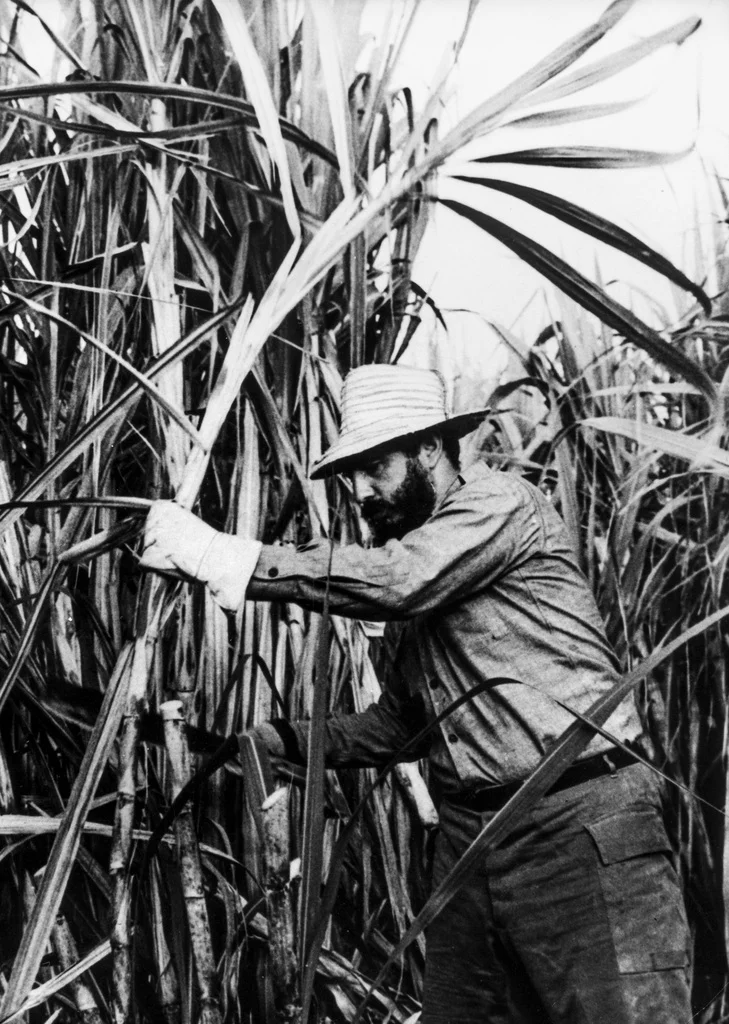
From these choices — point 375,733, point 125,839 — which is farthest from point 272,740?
point 125,839

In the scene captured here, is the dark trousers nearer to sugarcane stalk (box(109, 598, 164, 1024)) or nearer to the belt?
the belt

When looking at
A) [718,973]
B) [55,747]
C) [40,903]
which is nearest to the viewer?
[40,903]

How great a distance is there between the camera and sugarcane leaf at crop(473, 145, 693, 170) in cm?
95

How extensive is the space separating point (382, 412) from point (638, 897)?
621 millimetres

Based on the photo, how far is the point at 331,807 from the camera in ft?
4.02

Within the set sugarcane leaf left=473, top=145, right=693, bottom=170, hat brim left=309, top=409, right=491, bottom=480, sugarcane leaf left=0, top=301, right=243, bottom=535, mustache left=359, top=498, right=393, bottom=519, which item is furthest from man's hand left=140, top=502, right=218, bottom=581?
sugarcane leaf left=473, top=145, right=693, bottom=170

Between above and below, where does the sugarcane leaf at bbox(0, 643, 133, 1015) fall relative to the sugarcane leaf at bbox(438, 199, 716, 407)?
below

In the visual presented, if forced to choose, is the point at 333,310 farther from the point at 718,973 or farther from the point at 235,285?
the point at 718,973

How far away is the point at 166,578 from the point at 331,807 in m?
0.43

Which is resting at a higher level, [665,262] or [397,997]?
[665,262]

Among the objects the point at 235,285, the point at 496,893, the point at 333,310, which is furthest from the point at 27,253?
the point at 496,893

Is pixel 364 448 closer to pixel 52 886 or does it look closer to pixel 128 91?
pixel 128 91

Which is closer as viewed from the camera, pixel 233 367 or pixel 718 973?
pixel 233 367

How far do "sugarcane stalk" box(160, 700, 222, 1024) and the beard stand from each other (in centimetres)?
43
